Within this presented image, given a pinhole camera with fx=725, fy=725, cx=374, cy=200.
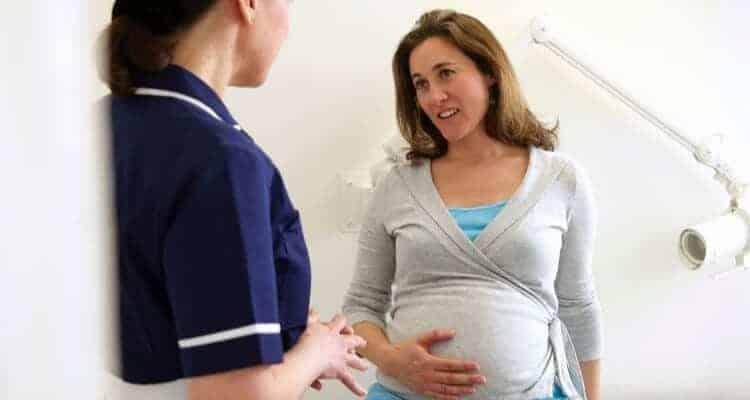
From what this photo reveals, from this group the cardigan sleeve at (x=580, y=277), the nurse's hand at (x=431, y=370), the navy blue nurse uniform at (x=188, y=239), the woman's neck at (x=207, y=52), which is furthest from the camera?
the cardigan sleeve at (x=580, y=277)

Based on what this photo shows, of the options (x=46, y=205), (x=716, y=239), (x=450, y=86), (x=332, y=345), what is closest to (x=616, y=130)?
(x=716, y=239)

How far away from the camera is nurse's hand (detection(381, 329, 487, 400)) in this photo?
1.11m

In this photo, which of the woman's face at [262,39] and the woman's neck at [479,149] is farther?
the woman's neck at [479,149]

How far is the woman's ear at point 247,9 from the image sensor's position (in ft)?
2.16

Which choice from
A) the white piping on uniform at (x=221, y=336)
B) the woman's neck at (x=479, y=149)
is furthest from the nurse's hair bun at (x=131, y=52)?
the woman's neck at (x=479, y=149)

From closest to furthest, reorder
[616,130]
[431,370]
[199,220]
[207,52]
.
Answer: [199,220], [207,52], [431,370], [616,130]

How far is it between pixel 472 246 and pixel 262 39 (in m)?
0.59

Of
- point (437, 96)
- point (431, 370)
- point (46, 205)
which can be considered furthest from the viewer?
point (437, 96)

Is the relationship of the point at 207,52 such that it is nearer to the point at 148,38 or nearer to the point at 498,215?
the point at 148,38

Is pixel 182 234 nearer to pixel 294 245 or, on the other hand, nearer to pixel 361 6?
pixel 294 245

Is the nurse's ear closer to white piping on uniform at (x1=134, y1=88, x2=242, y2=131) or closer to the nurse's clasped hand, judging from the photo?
white piping on uniform at (x1=134, y1=88, x2=242, y2=131)

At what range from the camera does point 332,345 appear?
0.73m

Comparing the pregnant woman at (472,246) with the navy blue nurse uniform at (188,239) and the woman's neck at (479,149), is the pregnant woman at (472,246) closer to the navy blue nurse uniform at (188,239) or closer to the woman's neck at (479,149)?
the woman's neck at (479,149)

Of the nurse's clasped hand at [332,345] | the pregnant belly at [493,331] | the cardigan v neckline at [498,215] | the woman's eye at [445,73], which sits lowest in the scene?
the pregnant belly at [493,331]
